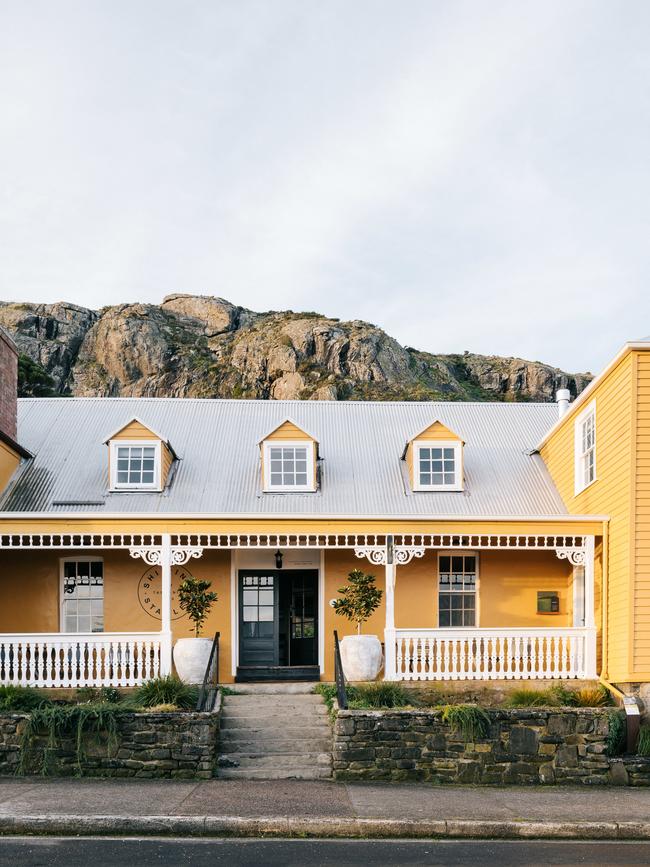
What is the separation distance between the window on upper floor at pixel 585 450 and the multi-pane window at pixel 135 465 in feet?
26.2

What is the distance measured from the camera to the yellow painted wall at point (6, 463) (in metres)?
18.1

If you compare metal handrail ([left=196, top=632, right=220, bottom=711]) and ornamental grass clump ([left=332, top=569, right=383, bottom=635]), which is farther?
ornamental grass clump ([left=332, top=569, right=383, bottom=635])

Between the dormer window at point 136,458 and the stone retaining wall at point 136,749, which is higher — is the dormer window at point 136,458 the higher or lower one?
the higher one

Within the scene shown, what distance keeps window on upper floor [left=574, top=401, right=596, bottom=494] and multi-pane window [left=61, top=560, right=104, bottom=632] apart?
9.04 meters

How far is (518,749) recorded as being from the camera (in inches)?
542

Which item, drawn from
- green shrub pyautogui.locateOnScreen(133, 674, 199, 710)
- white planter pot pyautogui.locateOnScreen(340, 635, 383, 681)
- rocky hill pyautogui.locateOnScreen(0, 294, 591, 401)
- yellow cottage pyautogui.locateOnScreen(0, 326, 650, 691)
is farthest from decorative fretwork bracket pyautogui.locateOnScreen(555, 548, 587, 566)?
rocky hill pyautogui.locateOnScreen(0, 294, 591, 401)

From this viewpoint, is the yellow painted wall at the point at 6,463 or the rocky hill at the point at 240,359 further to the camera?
the rocky hill at the point at 240,359

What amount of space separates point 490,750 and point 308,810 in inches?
140

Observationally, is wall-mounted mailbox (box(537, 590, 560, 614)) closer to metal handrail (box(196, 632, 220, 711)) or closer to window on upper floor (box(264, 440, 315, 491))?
window on upper floor (box(264, 440, 315, 491))

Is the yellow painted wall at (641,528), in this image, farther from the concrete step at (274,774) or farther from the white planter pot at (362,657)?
the concrete step at (274,774)

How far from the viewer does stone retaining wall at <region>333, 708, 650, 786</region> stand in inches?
532

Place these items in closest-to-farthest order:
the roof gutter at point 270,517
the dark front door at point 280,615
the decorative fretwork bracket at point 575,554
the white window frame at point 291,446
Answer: the roof gutter at point 270,517, the decorative fretwork bracket at point 575,554, the dark front door at point 280,615, the white window frame at point 291,446

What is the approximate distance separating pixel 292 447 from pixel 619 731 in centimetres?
812

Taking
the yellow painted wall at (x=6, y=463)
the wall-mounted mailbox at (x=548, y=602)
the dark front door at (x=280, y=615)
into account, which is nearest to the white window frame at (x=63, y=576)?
the yellow painted wall at (x=6, y=463)
